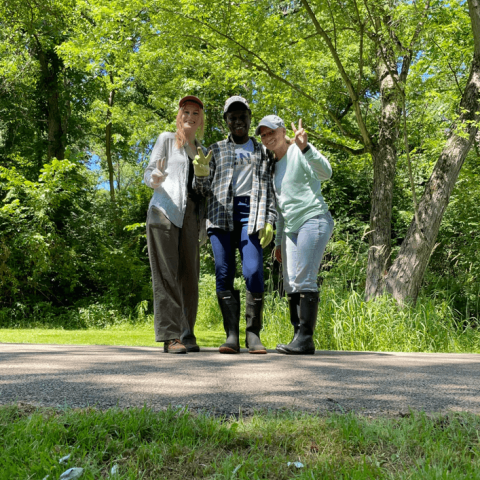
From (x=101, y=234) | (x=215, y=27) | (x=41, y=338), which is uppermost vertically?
(x=215, y=27)

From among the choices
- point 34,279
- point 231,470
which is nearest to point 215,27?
point 34,279

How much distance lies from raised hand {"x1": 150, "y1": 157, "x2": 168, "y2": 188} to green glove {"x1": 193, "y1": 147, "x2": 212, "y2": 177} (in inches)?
10.3

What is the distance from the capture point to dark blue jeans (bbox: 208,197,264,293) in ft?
13.2

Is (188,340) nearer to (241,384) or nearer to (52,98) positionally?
(241,384)

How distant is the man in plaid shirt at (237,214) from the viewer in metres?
4.00

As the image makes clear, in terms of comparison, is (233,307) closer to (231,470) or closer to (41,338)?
(231,470)

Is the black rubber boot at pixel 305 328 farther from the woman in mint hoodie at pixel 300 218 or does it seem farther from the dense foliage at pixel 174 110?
the dense foliage at pixel 174 110

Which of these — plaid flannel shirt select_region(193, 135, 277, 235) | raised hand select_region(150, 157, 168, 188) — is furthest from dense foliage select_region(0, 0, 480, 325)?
raised hand select_region(150, 157, 168, 188)

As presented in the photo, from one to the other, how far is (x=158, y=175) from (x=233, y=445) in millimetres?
Answer: 2652

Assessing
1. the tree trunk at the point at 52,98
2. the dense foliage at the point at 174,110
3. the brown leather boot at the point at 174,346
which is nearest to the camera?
the brown leather boot at the point at 174,346

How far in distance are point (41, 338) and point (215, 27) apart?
19.4 feet

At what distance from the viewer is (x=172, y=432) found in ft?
5.79

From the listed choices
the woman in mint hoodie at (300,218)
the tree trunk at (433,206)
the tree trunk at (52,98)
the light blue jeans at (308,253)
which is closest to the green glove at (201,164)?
the woman in mint hoodie at (300,218)

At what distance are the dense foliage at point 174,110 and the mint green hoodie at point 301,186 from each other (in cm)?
308
